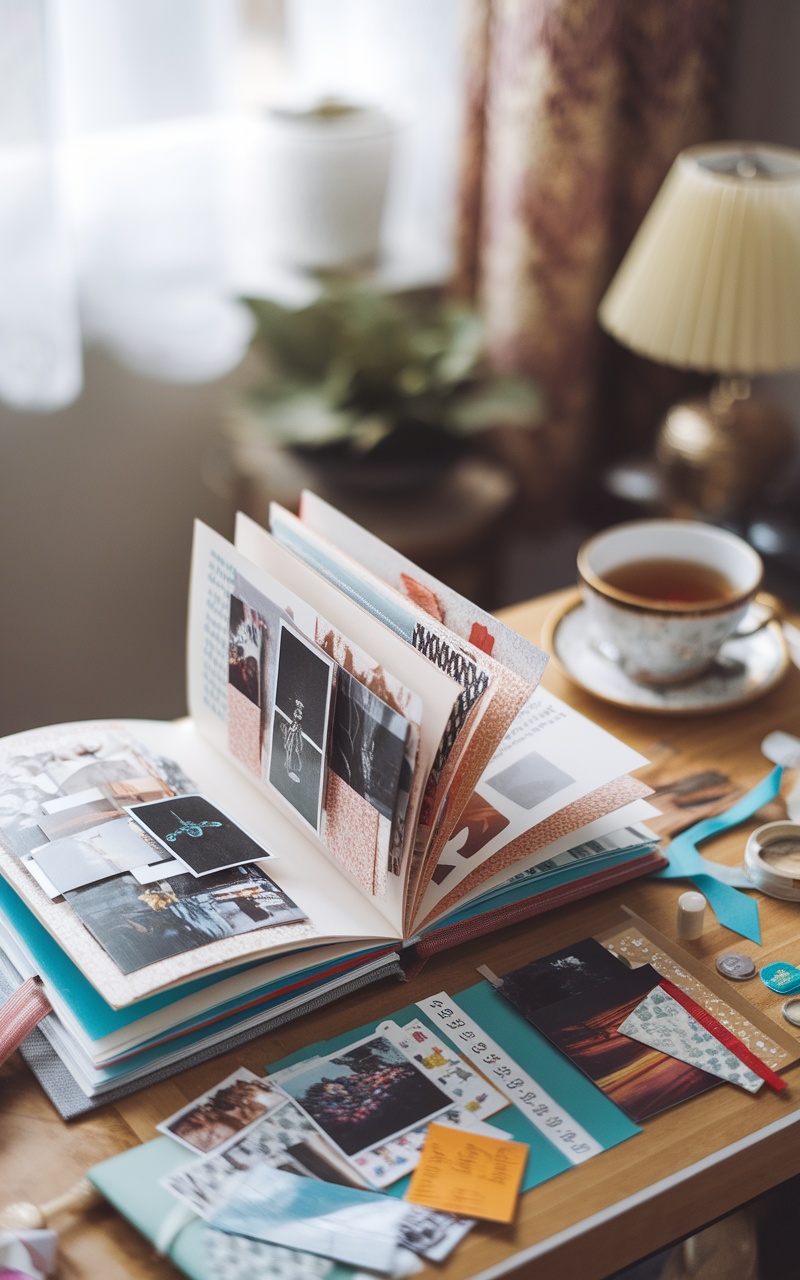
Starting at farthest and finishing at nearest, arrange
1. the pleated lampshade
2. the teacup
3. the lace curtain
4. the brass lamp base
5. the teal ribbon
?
1. the lace curtain
2. the brass lamp base
3. the pleated lampshade
4. the teacup
5. the teal ribbon

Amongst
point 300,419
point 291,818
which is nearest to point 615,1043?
point 291,818

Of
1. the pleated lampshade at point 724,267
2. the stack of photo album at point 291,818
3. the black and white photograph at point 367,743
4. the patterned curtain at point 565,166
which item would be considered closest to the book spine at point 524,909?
the stack of photo album at point 291,818

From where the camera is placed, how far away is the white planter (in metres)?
1.64

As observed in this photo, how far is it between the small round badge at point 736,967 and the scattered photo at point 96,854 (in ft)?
1.17

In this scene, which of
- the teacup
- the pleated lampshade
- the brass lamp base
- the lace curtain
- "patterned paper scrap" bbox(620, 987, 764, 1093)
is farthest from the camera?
the lace curtain

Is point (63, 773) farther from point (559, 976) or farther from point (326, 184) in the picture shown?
point (326, 184)

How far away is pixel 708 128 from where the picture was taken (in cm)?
171

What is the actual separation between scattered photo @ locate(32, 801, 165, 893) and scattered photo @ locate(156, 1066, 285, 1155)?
0.14 metres

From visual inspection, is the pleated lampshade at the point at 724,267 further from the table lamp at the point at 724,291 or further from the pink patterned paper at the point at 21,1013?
the pink patterned paper at the point at 21,1013

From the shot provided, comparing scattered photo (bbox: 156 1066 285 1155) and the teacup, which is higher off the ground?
the teacup

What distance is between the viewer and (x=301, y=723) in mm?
784

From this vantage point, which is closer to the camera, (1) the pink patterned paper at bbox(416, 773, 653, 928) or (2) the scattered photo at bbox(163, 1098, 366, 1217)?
(2) the scattered photo at bbox(163, 1098, 366, 1217)

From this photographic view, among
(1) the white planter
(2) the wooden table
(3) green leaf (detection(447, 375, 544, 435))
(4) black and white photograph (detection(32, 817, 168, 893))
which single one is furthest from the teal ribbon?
(1) the white planter

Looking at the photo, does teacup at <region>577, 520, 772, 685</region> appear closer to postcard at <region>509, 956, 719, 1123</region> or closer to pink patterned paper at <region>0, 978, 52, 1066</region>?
postcard at <region>509, 956, 719, 1123</region>
